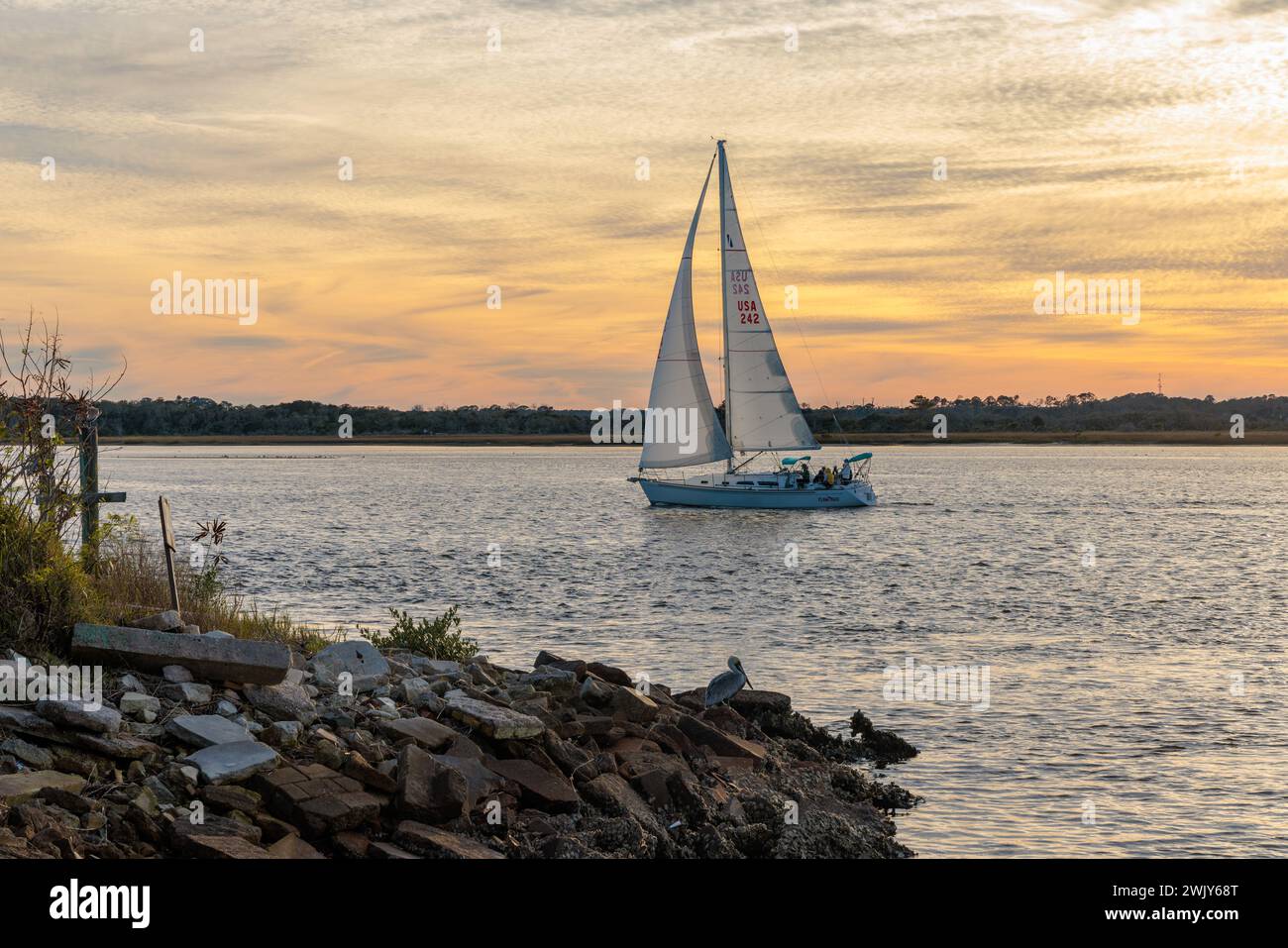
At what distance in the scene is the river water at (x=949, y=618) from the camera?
13.8 metres

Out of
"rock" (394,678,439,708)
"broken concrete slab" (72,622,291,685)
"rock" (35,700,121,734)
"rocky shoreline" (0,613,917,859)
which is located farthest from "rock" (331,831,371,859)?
"rock" (394,678,439,708)

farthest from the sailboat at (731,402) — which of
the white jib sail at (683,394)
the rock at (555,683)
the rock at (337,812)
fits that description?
the rock at (337,812)

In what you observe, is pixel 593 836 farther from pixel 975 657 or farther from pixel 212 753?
pixel 975 657

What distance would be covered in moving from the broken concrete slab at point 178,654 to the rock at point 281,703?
11cm

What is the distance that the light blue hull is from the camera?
60.7m

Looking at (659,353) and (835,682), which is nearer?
(835,682)

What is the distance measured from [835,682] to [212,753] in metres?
12.7

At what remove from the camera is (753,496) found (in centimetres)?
6091

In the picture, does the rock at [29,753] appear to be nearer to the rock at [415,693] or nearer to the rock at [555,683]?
the rock at [415,693]

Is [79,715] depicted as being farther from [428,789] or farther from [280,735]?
[428,789]

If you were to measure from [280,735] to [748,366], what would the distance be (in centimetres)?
5032

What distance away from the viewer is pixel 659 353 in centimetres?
5628
